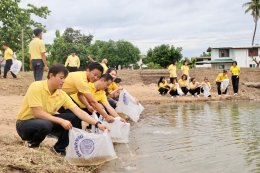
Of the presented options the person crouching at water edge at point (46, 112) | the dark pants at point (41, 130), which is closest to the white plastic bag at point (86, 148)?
the person crouching at water edge at point (46, 112)

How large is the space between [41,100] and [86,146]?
2.42ft

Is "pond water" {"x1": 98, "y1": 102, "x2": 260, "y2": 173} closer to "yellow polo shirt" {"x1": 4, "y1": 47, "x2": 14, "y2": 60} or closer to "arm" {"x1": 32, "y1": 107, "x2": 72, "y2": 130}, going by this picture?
"arm" {"x1": 32, "y1": 107, "x2": 72, "y2": 130}

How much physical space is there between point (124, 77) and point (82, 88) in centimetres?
1834

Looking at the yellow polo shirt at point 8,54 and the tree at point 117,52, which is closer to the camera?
the yellow polo shirt at point 8,54

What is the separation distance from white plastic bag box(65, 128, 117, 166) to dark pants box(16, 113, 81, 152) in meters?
0.33

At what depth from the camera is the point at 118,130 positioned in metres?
6.42

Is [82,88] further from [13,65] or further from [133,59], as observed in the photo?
[133,59]

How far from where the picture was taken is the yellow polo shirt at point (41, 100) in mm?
4695

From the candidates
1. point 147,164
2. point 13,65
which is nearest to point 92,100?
point 147,164

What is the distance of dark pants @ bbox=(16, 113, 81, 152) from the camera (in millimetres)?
4781

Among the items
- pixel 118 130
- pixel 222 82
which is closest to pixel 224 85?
pixel 222 82

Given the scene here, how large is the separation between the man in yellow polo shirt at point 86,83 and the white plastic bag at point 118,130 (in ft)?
0.94

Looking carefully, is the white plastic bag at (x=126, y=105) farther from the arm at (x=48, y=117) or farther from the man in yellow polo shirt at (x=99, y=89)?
the arm at (x=48, y=117)

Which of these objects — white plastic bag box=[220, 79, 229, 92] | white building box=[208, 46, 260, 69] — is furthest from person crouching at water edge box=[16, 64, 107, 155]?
white building box=[208, 46, 260, 69]
